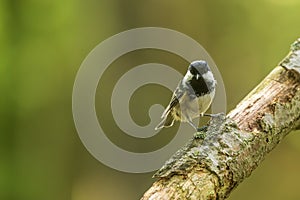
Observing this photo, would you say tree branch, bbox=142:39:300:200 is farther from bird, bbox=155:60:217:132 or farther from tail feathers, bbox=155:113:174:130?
tail feathers, bbox=155:113:174:130

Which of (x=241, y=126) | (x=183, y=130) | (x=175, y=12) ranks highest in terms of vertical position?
(x=175, y=12)

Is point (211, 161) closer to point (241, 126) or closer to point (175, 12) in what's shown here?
point (241, 126)

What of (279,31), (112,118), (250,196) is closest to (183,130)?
(112,118)

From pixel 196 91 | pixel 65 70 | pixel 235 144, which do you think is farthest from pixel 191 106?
pixel 65 70

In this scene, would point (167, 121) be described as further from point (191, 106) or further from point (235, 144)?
point (235, 144)

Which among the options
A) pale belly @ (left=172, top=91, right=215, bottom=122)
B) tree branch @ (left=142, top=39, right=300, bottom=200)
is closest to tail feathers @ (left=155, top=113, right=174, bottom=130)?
pale belly @ (left=172, top=91, right=215, bottom=122)
